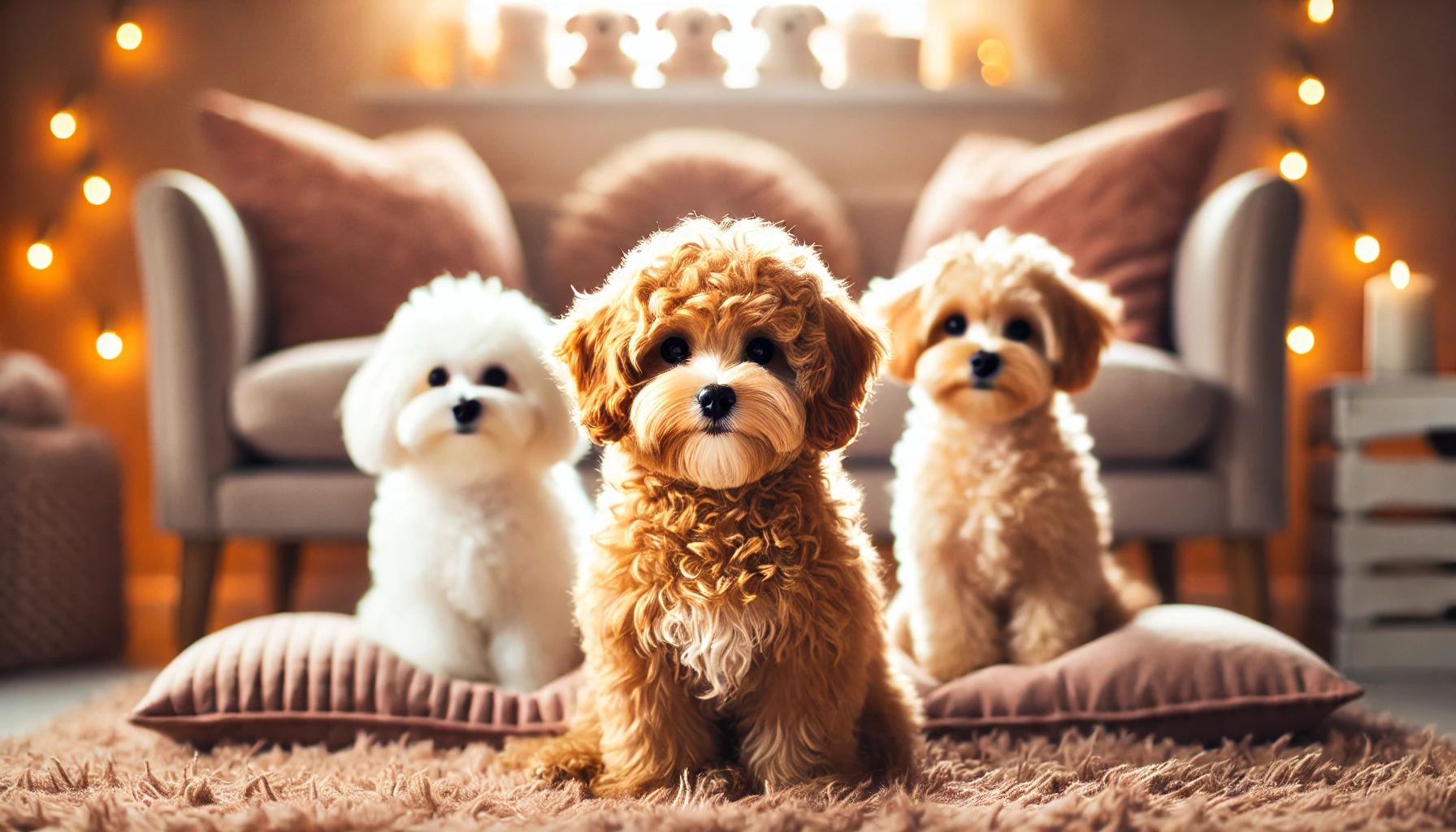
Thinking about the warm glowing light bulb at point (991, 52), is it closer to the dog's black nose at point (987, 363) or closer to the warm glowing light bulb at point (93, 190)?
the dog's black nose at point (987, 363)

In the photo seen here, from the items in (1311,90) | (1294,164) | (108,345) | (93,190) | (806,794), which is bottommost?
(806,794)

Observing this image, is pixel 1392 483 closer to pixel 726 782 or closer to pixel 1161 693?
pixel 1161 693

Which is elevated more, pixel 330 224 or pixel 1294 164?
pixel 1294 164

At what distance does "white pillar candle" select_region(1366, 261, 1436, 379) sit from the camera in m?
2.55

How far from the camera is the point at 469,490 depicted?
1763mm

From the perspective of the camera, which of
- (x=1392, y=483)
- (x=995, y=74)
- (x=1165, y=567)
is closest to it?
(x=1392, y=483)

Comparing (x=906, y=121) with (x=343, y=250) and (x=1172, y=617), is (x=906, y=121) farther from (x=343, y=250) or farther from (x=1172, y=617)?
(x=1172, y=617)

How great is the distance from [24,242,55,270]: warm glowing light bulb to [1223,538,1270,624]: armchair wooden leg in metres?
3.61

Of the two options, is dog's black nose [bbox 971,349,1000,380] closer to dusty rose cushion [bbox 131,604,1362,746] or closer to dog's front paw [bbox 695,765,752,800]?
dusty rose cushion [bbox 131,604,1362,746]

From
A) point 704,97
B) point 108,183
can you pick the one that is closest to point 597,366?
point 704,97

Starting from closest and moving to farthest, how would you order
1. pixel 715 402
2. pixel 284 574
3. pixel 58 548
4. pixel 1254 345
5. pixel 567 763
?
1. pixel 715 402
2. pixel 567 763
3. pixel 1254 345
4. pixel 58 548
5. pixel 284 574

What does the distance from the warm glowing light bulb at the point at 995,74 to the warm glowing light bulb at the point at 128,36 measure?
112 inches

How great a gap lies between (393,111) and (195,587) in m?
1.86

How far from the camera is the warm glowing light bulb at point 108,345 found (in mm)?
3496
